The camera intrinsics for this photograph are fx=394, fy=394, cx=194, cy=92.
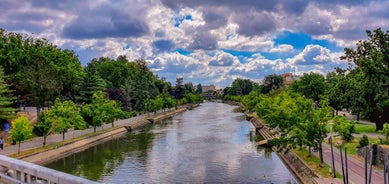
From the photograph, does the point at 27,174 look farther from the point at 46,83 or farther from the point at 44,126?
the point at 46,83

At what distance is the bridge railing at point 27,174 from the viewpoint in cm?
734

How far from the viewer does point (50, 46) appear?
65.0 m

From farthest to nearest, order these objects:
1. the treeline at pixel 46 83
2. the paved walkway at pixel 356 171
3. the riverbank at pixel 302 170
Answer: the treeline at pixel 46 83, the riverbank at pixel 302 170, the paved walkway at pixel 356 171

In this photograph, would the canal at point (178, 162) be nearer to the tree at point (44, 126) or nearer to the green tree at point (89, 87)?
the tree at point (44, 126)

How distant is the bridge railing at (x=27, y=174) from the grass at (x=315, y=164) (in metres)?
19.2

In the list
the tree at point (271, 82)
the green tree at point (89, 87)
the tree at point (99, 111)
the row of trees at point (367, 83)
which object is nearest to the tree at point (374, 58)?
the row of trees at point (367, 83)

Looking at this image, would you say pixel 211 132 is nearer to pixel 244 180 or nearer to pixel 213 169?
pixel 213 169

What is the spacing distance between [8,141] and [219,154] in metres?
20.5

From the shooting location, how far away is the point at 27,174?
8.68 m

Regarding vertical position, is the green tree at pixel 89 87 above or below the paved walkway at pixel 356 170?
above

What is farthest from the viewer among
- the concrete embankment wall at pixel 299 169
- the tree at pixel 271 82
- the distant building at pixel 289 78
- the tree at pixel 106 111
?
the distant building at pixel 289 78

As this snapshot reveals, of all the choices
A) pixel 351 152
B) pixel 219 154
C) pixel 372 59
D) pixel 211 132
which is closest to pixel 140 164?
pixel 219 154

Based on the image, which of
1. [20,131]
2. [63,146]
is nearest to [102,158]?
[63,146]

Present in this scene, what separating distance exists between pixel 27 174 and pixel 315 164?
74.7 feet
